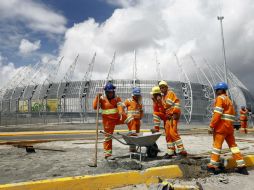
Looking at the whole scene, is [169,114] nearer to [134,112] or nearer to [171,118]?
[171,118]

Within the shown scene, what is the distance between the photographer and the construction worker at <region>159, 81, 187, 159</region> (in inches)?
293

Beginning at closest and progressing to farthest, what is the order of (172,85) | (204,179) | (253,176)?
(204,179) → (253,176) → (172,85)

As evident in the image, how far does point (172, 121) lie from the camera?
757 cm

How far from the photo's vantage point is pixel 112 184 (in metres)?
5.36

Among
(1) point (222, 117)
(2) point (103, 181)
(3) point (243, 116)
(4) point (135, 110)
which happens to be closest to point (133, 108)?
(4) point (135, 110)

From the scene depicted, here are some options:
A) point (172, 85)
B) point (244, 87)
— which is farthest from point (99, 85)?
point (244, 87)

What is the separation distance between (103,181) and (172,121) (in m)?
2.85

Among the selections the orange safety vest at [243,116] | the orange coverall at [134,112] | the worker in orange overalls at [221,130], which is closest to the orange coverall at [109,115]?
the orange coverall at [134,112]

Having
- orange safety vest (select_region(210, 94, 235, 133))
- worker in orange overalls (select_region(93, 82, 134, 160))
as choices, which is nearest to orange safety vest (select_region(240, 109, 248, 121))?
worker in orange overalls (select_region(93, 82, 134, 160))

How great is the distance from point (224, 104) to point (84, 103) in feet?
146

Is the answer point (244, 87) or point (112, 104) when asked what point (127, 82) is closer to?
point (244, 87)

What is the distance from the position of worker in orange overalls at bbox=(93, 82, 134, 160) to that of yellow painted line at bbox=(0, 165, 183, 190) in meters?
2.02

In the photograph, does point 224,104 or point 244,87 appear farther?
point 244,87

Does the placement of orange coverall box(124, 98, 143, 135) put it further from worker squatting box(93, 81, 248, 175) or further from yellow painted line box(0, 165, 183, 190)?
yellow painted line box(0, 165, 183, 190)
